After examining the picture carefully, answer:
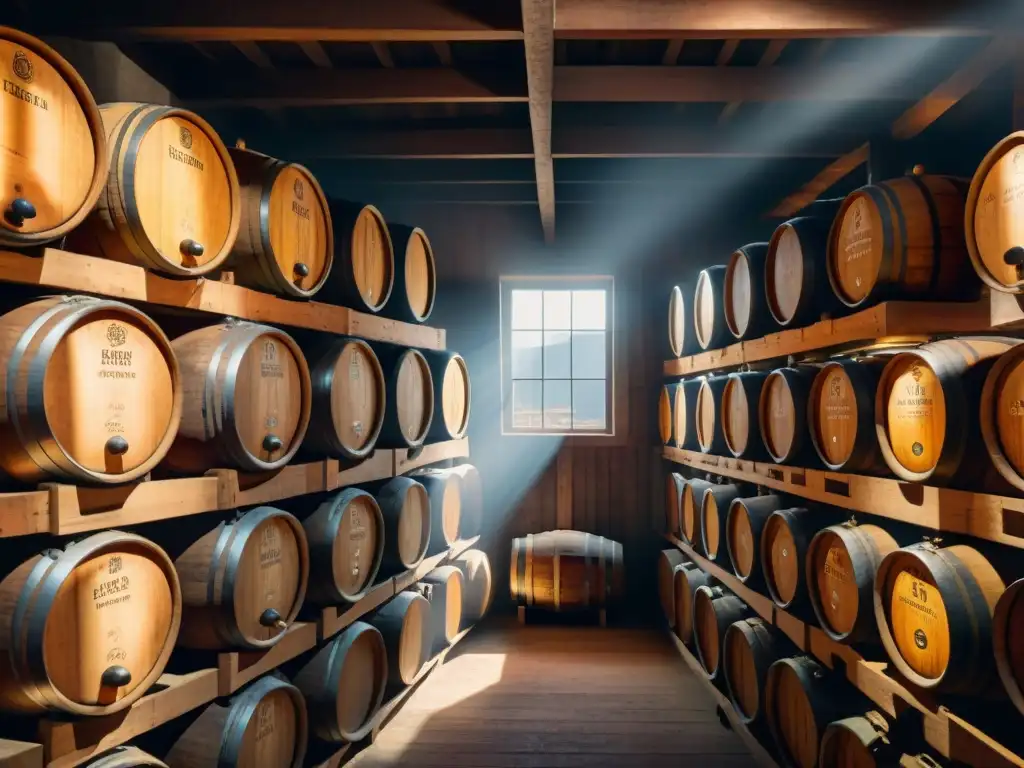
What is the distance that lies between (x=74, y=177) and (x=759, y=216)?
617 centimetres

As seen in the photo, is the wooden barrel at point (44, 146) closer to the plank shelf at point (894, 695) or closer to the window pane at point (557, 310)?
the plank shelf at point (894, 695)

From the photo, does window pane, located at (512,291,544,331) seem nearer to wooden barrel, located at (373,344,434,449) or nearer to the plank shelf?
wooden barrel, located at (373,344,434,449)

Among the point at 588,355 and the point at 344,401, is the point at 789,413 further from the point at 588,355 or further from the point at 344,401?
the point at 588,355

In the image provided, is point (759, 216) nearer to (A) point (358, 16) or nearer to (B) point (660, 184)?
(B) point (660, 184)

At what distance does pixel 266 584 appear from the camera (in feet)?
10.3

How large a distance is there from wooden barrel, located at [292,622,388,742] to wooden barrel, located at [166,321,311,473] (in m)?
1.13

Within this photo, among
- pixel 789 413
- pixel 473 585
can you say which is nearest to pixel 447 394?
pixel 473 585

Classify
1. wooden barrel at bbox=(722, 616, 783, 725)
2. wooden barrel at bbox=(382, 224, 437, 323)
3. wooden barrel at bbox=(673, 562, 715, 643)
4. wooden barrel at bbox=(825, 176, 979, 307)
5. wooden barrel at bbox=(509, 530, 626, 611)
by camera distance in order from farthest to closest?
1. wooden barrel at bbox=(509, 530, 626, 611)
2. wooden barrel at bbox=(673, 562, 715, 643)
3. wooden barrel at bbox=(382, 224, 437, 323)
4. wooden barrel at bbox=(722, 616, 783, 725)
5. wooden barrel at bbox=(825, 176, 979, 307)

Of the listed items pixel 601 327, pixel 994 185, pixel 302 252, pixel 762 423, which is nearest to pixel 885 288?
pixel 994 185

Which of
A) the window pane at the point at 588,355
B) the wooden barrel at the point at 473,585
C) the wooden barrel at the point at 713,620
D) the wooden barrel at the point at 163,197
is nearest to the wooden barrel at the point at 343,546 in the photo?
the wooden barrel at the point at 163,197

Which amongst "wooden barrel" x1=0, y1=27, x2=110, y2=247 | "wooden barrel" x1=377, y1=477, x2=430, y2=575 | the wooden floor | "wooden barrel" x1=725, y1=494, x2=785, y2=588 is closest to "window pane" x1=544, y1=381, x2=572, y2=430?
the wooden floor

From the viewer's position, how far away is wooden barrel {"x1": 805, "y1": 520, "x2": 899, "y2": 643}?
2924 millimetres

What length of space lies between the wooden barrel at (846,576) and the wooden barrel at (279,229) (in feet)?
8.25

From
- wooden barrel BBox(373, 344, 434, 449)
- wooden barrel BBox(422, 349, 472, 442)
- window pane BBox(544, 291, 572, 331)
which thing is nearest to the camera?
wooden barrel BBox(373, 344, 434, 449)
